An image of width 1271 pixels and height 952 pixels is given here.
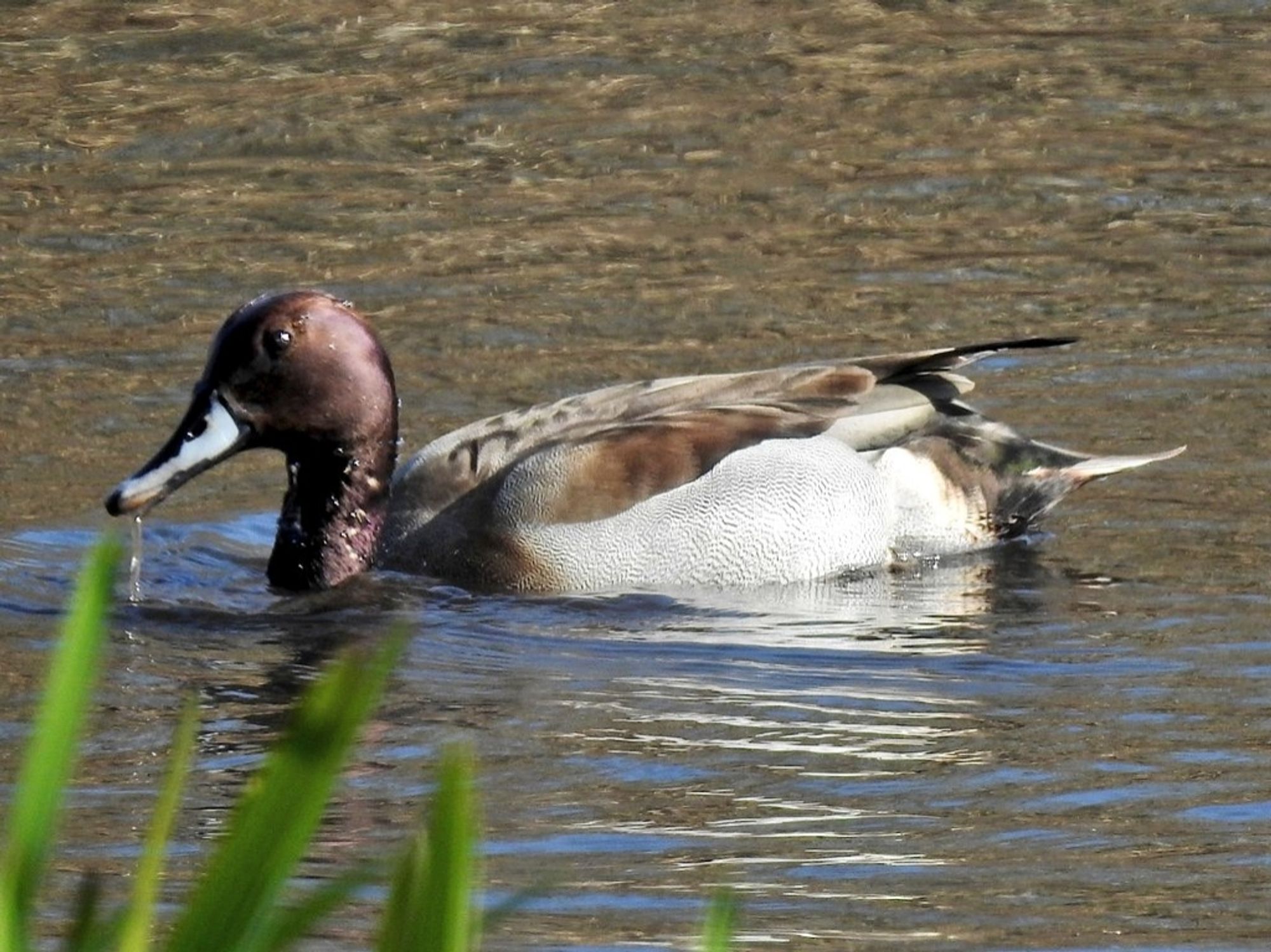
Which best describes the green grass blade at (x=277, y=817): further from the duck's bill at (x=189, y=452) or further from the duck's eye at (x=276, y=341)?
the duck's eye at (x=276, y=341)

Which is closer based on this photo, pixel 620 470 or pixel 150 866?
pixel 150 866

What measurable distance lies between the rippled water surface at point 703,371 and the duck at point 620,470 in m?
0.14

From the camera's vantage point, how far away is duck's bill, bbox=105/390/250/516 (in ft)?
23.0

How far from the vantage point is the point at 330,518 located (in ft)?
24.3

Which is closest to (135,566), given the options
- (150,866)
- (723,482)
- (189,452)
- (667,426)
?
(189,452)

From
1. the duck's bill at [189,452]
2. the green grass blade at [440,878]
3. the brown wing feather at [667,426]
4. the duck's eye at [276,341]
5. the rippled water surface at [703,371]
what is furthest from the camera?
the duck's eye at [276,341]

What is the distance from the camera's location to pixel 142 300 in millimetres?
10352

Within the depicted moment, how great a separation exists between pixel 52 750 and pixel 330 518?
20.2 ft

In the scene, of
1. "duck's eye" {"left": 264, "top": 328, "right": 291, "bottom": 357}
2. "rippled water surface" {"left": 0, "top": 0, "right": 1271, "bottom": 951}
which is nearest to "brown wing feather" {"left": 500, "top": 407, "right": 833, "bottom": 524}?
"rippled water surface" {"left": 0, "top": 0, "right": 1271, "bottom": 951}

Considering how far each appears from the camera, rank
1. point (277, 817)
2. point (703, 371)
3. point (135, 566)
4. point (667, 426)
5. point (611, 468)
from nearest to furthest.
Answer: point (277, 817)
point (611, 468)
point (667, 426)
point (135, 566)
point (703, 371)

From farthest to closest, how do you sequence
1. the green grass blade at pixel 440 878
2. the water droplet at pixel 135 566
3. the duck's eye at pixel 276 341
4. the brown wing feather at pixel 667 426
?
1. the water droplet at pixel 135 566
2. the duck's eye at pixel 276 341
3. the brown wing feather at pixel 667 426
4. the green grass blade at pixel 440 878

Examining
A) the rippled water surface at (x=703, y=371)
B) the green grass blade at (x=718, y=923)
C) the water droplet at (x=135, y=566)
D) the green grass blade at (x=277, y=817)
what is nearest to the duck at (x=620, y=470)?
the rippled water surface at (x=703, y=371)

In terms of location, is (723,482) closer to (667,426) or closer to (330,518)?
(667,426)

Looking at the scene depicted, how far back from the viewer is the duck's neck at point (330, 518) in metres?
7.39
